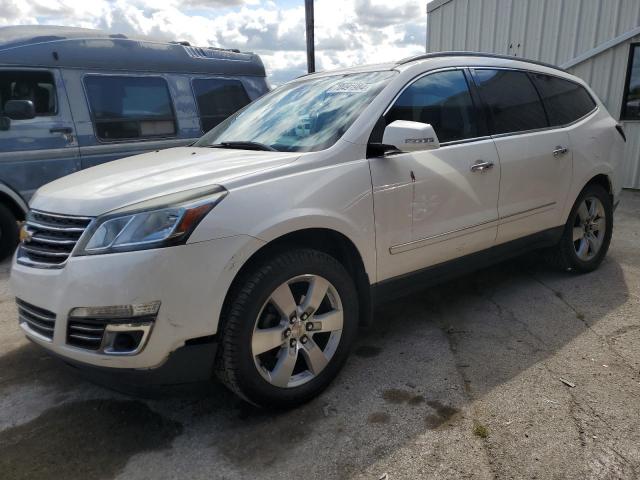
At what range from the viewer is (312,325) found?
2.71 meters

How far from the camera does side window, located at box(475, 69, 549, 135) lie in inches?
145

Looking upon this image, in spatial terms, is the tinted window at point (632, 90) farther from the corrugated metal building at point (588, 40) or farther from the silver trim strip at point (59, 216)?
the silver trim strip at point (59, 216)

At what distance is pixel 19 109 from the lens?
17.2 feet

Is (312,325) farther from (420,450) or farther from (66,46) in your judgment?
(66,46)

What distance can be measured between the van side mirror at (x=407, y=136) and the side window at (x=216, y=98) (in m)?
4.55

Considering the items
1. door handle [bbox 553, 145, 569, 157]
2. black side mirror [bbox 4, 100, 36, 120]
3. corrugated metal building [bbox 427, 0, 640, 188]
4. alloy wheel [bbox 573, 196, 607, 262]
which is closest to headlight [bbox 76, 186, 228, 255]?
door handle [bbox 553, 145, 569, 157]

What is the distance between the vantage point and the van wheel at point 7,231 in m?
5.38

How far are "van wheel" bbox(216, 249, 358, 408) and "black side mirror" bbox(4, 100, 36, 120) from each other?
13.6ft

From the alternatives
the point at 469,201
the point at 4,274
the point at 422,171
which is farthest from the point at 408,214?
the point at 4,274

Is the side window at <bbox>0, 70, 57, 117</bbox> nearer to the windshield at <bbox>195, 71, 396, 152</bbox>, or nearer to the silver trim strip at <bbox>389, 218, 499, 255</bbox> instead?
the windshield at <bbox>195, 71, 396, 152</bbox>

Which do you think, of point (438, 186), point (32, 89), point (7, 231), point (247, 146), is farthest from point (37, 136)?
point (438, 186)

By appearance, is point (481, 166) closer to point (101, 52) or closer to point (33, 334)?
point (33, 334)

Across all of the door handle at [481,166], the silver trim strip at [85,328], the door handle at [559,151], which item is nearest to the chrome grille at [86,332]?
the silver trim strip at [85,328]

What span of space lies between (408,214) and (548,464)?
145cm
